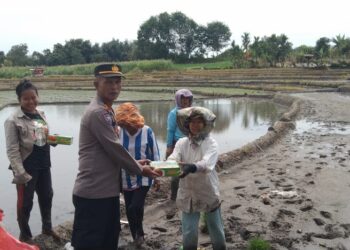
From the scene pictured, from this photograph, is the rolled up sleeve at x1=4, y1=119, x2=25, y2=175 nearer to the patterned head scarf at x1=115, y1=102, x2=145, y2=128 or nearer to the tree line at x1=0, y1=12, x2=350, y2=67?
the patterned head scarf at x1=115, y1=102, x2=145, y2=128

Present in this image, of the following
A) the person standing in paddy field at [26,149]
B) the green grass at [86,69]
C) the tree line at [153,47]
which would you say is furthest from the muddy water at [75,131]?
the tree line at [153,47]

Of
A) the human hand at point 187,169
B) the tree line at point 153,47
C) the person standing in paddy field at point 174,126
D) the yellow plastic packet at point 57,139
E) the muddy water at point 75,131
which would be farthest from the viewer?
the tree line at point 153,47

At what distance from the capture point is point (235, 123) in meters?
16.5

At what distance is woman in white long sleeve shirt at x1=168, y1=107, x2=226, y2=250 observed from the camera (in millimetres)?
3672

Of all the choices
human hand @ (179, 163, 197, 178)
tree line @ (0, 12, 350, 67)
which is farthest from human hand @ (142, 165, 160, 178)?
tree line @ (0, 12, 350, 67)

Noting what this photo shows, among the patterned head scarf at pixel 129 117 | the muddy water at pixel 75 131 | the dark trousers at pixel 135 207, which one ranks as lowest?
the muddy water at pixel 75 131

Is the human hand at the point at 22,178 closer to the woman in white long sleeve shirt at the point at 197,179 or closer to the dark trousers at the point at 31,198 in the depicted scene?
the dark trousers at the point at 31,198

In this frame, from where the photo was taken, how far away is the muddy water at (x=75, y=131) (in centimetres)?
634

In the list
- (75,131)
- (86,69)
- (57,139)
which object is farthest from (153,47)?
(57,139)

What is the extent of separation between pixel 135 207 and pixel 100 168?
4.08ft

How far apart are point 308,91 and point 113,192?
1009 inches

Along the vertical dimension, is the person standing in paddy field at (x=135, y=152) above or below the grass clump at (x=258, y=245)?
above

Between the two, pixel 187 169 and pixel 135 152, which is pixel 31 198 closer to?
pixel 135 152

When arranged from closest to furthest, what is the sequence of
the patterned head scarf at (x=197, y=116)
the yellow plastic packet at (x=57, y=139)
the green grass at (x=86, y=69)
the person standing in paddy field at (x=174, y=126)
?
1. the patterned head scarf at (x=197, y=116)
2. the yellow plastic packet at (x=57, y=139)
3. the person standing in paddy field at (x=174, y=126)
4. the green grass at (x=86, y=69)
